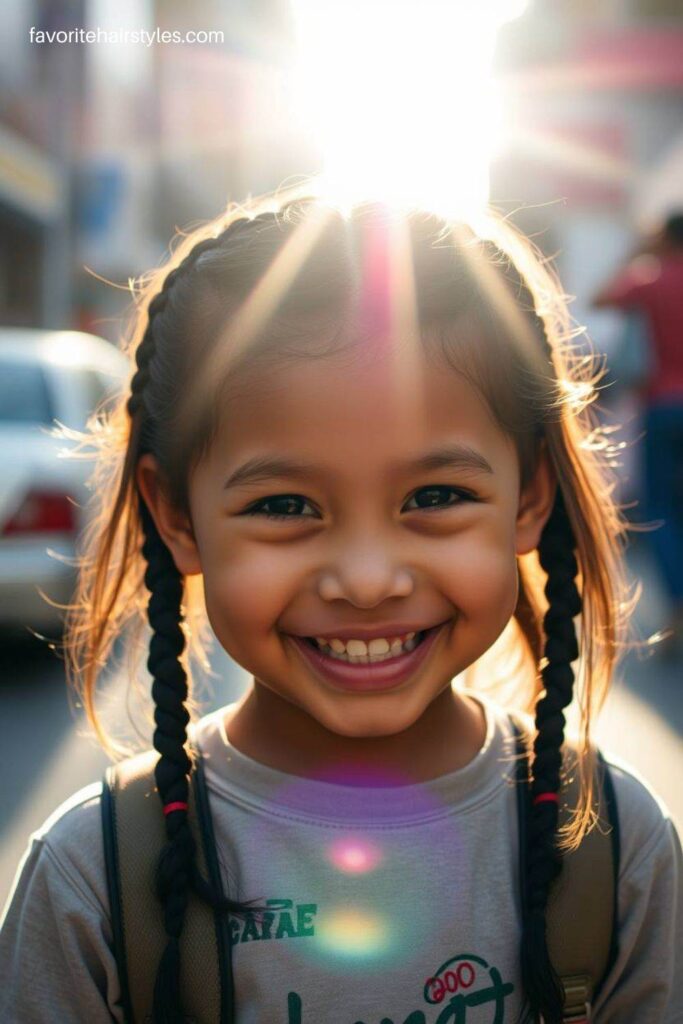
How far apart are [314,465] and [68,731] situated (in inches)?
131

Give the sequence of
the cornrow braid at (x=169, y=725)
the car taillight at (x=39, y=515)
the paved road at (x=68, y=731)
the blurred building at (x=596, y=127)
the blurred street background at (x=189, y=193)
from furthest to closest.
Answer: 1. the blurred building at (x=596, y=127)
2. the car taillight at (x=39, y=515)
3. the blurred street background at (x=189, y=193)
4. the paved road at (x=68, y=731)
5. the cornrow braid at (x=169, y=725)

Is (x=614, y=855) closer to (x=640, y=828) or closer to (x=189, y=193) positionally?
(x=640, y=828)

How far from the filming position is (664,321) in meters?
5.66

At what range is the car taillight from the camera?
16.9 ft

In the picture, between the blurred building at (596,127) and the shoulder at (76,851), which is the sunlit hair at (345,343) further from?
the blurred building at (596,127)

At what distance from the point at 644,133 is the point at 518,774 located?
71.9ft

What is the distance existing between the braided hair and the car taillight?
3653 millimetres

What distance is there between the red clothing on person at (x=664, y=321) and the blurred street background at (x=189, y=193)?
22mm

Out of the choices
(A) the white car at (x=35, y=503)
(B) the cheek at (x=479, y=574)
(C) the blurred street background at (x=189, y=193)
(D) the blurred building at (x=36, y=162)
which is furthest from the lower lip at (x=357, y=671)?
(D) the blurred building at (x=36, y=162)

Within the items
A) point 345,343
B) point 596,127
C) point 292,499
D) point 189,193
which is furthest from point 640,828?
point 189,193

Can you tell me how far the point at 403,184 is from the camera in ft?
5.69

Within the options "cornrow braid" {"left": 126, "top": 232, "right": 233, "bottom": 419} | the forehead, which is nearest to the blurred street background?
"cornrow braid" {"left": 126, "top": 232, "right": 233, "bottom": 419}

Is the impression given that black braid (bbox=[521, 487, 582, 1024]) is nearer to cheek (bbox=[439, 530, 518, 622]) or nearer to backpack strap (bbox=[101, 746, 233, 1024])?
cheek (bbox=[439, 530, 518, 622])

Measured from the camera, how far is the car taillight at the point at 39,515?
16.9ft
